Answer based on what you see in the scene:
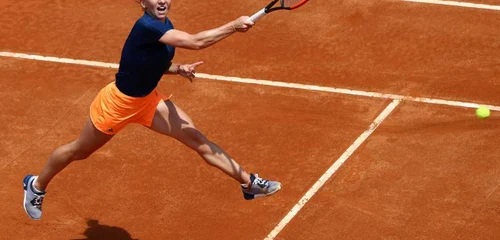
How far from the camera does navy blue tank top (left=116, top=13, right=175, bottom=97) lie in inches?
Result: 406

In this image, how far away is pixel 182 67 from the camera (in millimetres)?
11031

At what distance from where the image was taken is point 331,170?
13.1 meters

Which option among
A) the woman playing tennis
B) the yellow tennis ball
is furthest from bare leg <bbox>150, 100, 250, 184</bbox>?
the yellow tennis ball

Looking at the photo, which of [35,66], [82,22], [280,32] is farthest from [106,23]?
[280,32]

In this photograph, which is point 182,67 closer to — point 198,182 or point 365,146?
point 198,182

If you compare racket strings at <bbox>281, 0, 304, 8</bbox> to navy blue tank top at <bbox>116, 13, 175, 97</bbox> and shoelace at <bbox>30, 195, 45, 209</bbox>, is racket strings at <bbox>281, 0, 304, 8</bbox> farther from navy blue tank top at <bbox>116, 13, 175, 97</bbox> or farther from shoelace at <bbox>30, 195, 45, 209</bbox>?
shoelace at <bbox>30, 195, 45, 209</bbox>

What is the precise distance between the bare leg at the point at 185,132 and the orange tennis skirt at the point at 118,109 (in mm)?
90

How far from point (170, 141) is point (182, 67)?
3.02 m

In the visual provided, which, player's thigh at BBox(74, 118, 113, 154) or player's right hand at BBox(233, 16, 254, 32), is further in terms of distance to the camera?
player's thigh at BBox(74, 118, 113, 154)

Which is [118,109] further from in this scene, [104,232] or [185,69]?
[104,232]

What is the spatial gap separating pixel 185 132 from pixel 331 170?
2.73 metres

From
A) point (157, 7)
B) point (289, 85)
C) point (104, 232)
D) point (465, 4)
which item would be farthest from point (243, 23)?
point (465, 4)

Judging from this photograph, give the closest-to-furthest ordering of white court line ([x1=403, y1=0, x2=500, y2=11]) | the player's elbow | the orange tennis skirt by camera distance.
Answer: the player's elbow, the orange tennis skirt, white court line ([x1=403, y1=0, x2=500, y2=11])

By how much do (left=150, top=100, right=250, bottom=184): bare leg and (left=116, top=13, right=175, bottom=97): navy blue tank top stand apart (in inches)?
12.4
